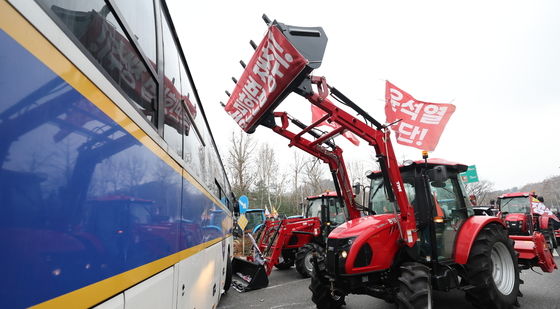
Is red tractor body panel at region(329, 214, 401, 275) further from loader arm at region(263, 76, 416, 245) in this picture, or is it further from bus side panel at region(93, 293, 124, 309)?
bus side panel at region(93, 293, 124, 309)

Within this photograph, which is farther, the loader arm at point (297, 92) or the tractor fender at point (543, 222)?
the tractor fender at point (543, 222)

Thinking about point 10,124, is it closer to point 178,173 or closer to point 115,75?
point 115,75

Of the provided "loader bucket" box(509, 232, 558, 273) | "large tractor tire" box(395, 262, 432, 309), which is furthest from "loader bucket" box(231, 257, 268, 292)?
"loader bucket" box(509, 232, 558, 273)

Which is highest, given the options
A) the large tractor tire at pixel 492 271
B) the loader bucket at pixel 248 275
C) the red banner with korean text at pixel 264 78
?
the red banner with korean text at pixel 264 78

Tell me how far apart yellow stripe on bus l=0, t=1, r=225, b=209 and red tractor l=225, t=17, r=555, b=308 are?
2.56 metres

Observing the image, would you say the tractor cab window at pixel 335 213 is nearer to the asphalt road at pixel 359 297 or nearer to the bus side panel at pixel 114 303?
the asphalt road at pixel 359 297

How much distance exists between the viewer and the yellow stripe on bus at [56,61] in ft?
2.37

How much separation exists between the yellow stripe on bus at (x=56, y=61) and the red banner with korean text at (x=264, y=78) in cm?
240

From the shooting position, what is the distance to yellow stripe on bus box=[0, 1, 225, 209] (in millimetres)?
722

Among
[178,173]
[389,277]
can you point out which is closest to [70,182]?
[178,173]

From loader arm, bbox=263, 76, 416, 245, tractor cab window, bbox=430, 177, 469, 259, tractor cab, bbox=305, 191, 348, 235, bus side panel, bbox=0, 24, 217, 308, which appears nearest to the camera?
bus side panel, bbox=0, 24, 217, 308

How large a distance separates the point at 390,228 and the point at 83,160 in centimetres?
448

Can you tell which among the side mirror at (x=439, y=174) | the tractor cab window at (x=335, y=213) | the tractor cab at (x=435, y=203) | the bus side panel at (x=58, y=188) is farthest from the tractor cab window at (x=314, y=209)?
the bus side panel at (x=58, y=188)

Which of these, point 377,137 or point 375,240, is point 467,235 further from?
point 377,137
